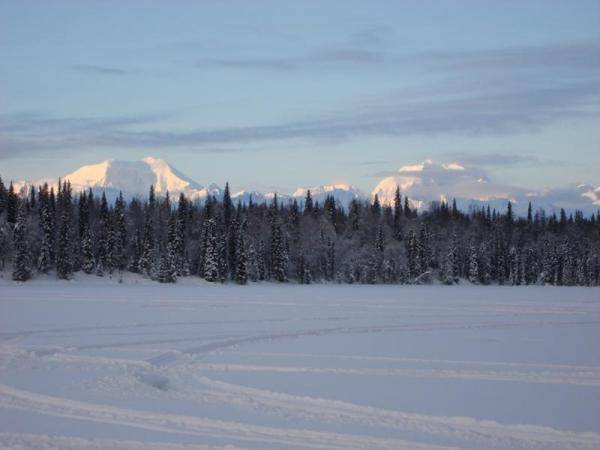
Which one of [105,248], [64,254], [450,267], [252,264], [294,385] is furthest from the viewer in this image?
[450,267]

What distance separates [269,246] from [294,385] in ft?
289

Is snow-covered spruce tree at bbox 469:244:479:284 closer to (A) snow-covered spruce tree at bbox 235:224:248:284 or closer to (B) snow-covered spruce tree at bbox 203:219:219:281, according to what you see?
(A) snow-covered spruce tree at bbox 235:224:248:284

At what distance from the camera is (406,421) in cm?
1159

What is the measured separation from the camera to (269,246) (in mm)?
102375

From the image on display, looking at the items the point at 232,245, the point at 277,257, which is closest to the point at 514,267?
the point at 277,257

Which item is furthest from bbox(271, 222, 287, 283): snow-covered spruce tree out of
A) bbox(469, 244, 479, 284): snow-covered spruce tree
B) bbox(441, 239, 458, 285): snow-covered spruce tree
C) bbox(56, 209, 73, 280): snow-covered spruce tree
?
bbox(469, 244, 479, 284): snow-covered spruce tree

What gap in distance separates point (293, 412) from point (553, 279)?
118 m

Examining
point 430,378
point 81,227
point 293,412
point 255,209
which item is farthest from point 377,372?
point 255,209

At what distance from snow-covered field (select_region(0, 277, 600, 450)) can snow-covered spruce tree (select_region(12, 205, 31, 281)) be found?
52632 millimetres

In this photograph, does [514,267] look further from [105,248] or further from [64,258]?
[64,258]

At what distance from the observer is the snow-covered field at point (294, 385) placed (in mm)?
10656

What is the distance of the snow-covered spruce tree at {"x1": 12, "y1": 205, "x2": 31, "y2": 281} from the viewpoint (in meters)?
76.7

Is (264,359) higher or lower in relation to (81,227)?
lower

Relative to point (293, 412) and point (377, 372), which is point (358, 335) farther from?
point (293, 412)
